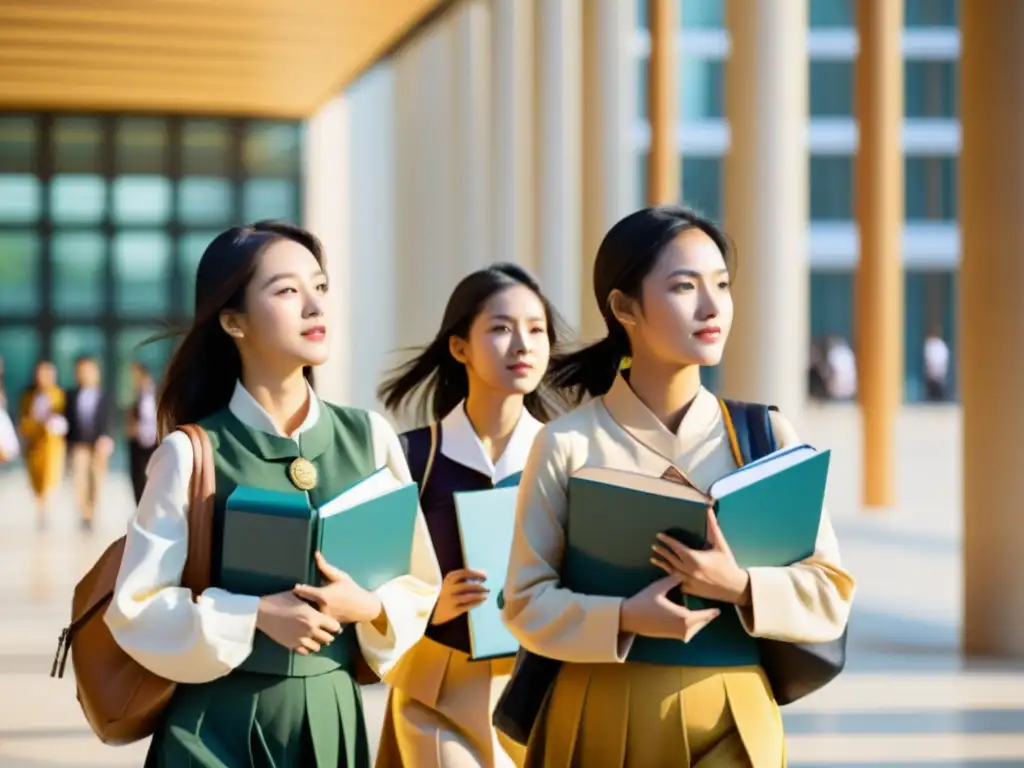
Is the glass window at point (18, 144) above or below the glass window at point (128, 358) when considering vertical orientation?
above

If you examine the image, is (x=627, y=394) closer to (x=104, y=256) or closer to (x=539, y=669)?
(x=539, y=669)

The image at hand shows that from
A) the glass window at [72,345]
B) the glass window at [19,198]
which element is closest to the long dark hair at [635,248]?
the glass window at [72,345]

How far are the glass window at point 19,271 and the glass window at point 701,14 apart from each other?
120 feet

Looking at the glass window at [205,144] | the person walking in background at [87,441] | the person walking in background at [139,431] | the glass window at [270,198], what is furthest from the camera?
the glass window at [270,198]

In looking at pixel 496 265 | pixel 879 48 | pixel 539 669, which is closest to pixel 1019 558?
pixel 496 265

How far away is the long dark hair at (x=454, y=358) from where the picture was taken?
18.7ft

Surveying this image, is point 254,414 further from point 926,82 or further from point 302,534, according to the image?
point 926,82

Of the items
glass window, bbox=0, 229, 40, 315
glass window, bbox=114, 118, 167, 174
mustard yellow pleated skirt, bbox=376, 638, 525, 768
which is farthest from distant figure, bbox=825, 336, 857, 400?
mustard yellow pleated skirt, bbox=376, 638, 525, 768

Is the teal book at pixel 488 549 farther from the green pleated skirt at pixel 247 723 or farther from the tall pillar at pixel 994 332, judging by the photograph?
the tall pillar at pixel 994 332

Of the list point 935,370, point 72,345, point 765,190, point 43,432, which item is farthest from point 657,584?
point 935,370

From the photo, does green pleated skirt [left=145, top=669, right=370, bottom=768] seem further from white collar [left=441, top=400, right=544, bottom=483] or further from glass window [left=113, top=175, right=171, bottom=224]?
glass window [left=113, top=175, right=171, bottom=224]

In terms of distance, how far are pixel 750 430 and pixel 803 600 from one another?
0.41 metres

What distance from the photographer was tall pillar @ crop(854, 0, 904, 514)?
20.5 meters

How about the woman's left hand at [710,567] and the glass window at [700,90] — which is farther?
the glass window at [700,90]
